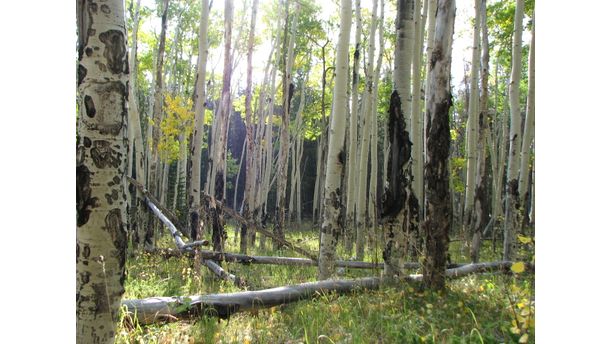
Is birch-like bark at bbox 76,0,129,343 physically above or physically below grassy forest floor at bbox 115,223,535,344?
above

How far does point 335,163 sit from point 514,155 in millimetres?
3073

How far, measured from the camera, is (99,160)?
2.00 m

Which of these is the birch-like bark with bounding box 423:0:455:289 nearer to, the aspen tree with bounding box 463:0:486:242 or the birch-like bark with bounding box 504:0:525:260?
the birch-like bark with bounding box 504:0:525:260

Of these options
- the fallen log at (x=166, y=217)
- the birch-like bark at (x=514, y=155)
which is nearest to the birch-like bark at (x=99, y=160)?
the fallen log at (x=166, y=217)

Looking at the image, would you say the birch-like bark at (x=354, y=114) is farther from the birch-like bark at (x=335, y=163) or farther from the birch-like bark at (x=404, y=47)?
the birch-like bark at (x=404, y=47)

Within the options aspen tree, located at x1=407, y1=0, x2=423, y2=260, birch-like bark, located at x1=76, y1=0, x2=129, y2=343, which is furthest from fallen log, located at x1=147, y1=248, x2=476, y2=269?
birch-like bark, located at x1=76, y1=0, x2=129, y2=343

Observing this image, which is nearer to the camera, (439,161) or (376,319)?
(376,319)

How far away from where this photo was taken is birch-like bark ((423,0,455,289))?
4.21m

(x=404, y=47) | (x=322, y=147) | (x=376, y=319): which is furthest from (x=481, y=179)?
(x=322, y=147)

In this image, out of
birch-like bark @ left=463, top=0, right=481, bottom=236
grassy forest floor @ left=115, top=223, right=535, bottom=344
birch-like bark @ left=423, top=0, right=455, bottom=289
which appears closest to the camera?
grassy forest floor @ left=115, top=223, right=535, bottom=344

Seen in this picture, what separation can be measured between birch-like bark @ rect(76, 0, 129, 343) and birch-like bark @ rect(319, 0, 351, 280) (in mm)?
2996

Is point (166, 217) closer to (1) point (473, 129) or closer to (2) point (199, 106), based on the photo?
(2) point (199, 106)

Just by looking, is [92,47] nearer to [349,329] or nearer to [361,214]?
[349,329]
